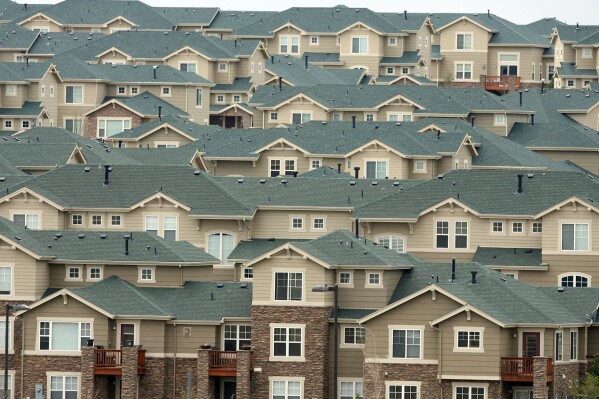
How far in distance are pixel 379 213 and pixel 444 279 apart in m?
16.7

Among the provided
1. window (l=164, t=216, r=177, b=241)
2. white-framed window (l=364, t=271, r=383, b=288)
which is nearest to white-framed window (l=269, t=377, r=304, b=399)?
white-framed window (l=364, t=271, r=383, b=288)

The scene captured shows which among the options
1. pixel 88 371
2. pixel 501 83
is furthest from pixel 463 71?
pixel 88 371

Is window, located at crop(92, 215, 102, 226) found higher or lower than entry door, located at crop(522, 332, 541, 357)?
higher

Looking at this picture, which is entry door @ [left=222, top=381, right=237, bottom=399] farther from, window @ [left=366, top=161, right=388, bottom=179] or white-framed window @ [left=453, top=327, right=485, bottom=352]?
window @ [left=366, top=161, right=388, bottom=179]

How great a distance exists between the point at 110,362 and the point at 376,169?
45327 mm

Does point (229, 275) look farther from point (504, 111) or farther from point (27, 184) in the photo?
point (504, 111)

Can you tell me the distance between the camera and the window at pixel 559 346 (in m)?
96.3

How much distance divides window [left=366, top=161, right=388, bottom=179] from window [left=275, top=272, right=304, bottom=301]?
4238 cm

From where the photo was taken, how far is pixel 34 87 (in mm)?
171500

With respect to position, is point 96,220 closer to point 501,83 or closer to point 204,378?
point 204,378

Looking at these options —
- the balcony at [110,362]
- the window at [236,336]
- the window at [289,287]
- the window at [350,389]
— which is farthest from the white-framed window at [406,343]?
the balcony at [110,362]

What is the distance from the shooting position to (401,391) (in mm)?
95562

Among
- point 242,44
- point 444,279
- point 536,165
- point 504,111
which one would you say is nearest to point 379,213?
point 444,279

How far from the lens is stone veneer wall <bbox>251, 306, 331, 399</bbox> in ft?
323
